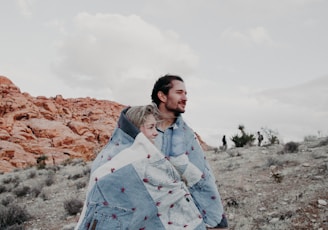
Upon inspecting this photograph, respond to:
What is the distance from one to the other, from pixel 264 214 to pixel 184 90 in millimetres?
4110

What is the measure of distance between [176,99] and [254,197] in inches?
192

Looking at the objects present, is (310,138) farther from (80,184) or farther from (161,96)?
(161,96)

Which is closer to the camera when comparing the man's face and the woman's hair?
the woman's hair

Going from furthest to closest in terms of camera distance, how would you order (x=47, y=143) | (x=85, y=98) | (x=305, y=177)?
(x=85, y=98), (x=47, y=143), (x=305, y=177)

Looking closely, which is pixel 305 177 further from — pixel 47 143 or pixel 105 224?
pixel 47 143

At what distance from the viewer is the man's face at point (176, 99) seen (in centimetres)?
254

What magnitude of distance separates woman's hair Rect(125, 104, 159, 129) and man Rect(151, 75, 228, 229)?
26 cm

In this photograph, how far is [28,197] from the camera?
32.2ft

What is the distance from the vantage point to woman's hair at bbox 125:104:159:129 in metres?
2.15

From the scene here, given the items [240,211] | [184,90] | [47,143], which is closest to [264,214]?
[240,211]

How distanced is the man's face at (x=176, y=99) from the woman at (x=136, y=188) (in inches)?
15.1

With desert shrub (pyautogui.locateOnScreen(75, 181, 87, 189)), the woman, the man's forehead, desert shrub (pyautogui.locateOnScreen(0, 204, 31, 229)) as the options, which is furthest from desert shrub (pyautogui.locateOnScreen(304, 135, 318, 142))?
the woman

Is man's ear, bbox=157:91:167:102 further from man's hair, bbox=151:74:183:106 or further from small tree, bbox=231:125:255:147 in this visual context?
small tree, bbox=231:125:255:147

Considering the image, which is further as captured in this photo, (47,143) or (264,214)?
(47,143)
